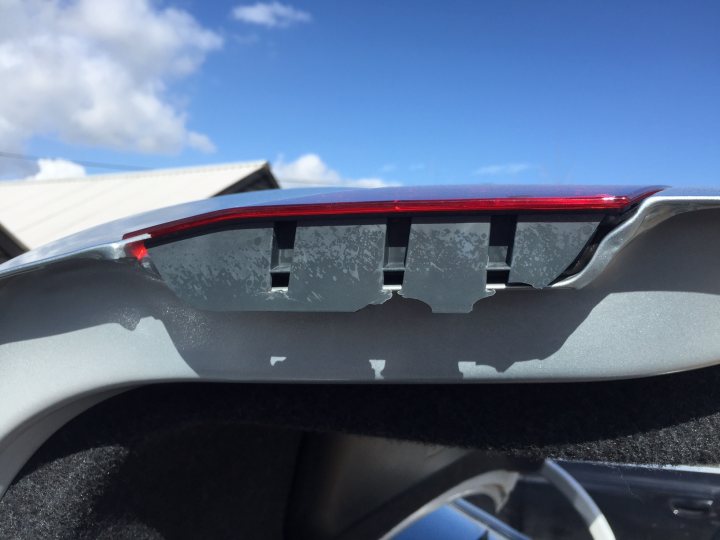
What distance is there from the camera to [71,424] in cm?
99

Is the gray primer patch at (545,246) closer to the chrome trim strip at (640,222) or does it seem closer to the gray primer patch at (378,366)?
the chrome trim strip at (640,222)

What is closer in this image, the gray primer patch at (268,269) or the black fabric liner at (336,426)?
the gray primer patch at (268,269)

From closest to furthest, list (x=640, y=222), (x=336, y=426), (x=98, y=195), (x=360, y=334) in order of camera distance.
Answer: (x=640, y=222) < (x=360, y=334) < (x=336, y=426) < (x=98, y=195)

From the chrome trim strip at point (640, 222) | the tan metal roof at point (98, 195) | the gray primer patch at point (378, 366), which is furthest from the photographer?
the tan metal roof at point (98, 195)

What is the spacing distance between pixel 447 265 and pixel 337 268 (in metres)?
0.14

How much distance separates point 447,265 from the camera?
75 centimetres

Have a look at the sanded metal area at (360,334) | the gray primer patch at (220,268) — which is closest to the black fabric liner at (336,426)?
the sanded metal area at (360,334)

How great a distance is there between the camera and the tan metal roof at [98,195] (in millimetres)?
13773

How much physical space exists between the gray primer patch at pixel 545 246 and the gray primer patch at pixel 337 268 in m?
0.17

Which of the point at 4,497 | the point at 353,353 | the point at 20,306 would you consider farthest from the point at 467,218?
the point at 4,497

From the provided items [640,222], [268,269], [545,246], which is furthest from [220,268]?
[640,222]

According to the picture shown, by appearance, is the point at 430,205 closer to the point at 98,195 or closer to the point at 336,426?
the point at 336,426

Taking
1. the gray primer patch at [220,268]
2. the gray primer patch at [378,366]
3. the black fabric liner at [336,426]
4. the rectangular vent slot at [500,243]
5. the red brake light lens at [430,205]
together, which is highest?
the red brake light lens at [430,205]

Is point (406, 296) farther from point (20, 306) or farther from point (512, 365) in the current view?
point (20, 306)
